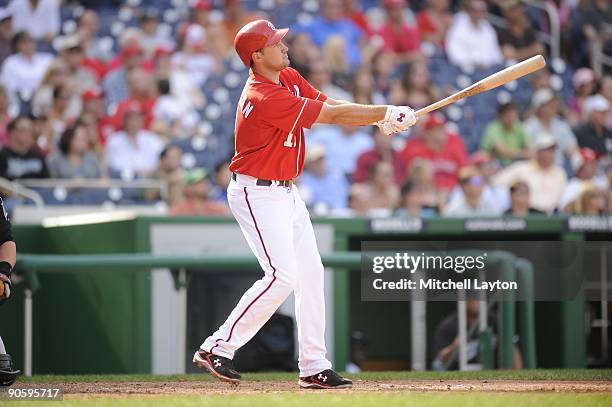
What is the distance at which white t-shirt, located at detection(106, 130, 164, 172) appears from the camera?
11586 millimetres

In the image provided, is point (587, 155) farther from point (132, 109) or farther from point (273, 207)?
point (273, 207)

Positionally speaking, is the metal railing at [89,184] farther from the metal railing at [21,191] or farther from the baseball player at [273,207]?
the baseball player at [273,207]

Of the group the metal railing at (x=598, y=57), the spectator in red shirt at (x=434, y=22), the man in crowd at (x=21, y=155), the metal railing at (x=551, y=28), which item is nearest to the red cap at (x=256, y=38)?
the man in crowd at (x=21, y=155)

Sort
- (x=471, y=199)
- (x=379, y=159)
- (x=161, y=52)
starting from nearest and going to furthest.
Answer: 1. (x=471, y=199)
2. (x=379, y=159)
3. (x=161, y=52)

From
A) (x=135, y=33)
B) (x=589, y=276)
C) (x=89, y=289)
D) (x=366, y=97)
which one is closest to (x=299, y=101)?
(x=89, y=289)

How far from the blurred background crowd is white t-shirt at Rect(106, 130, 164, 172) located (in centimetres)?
1

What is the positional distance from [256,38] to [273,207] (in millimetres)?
768

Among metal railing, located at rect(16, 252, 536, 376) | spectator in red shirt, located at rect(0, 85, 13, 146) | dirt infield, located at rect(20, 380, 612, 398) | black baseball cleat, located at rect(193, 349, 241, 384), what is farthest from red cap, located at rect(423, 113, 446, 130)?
black baseball cleat, located at rect(193, 349, 241, 384)

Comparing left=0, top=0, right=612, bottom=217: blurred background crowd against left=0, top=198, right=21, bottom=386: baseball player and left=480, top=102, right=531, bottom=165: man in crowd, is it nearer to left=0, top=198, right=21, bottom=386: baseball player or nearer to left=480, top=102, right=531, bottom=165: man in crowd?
left=480, top=102, right=531, bottom=165: man in crowd

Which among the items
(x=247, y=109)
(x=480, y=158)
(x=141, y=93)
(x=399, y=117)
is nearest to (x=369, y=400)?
(x=399, y=117)

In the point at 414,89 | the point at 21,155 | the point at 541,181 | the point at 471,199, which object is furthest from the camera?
the point at 414,89

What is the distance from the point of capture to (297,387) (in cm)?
559

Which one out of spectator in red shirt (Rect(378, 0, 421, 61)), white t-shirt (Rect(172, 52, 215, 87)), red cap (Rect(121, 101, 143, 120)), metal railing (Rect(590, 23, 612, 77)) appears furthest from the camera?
metal railing (Rect(590, 23, 612, 77))

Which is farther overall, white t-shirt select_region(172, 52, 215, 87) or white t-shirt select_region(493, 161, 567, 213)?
white t-shirt select_region(172, 52, 215, 87)
